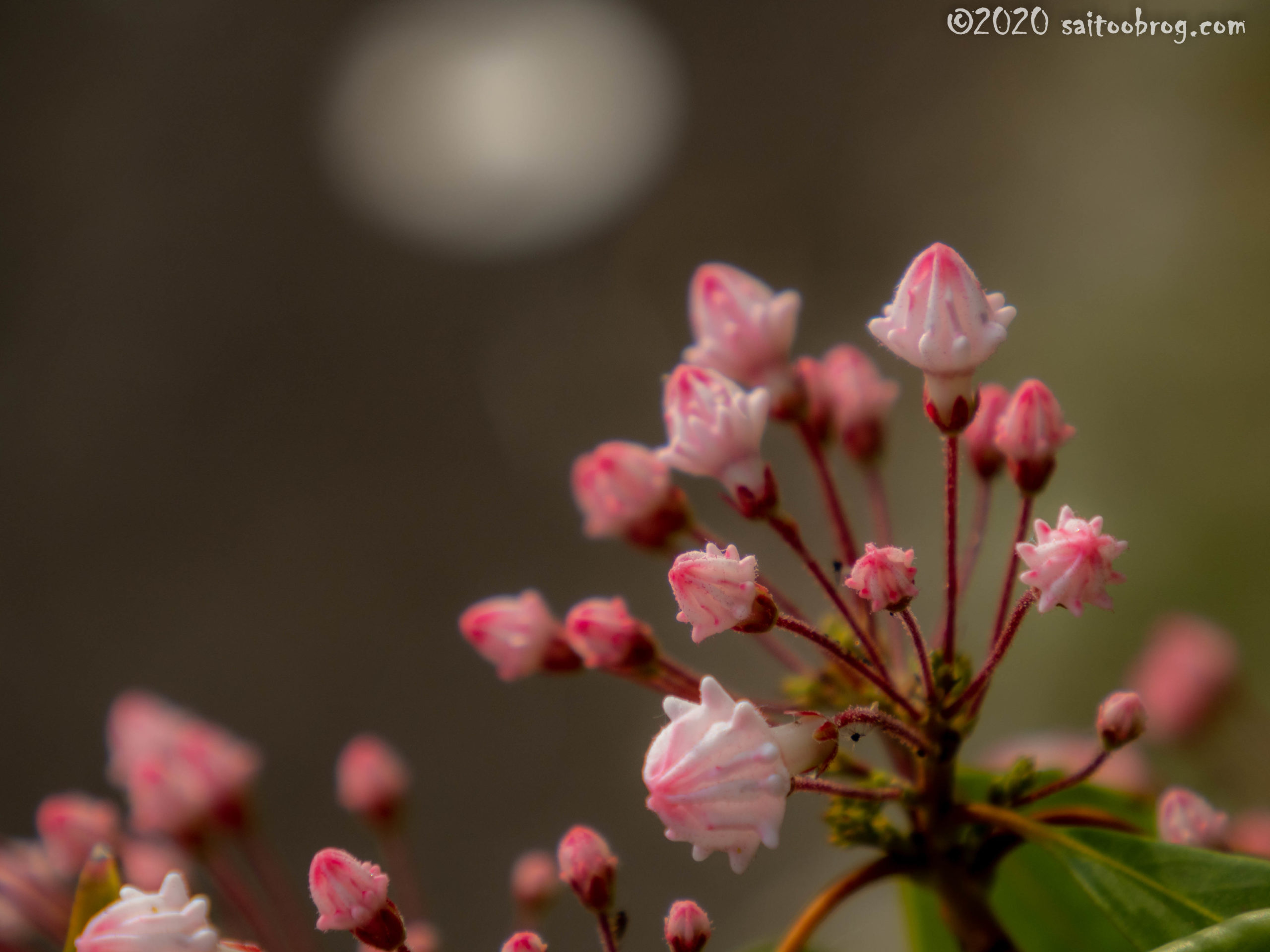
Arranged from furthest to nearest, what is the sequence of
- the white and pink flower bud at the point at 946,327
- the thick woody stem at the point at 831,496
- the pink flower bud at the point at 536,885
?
the pink flower bud at the point at 536,885, the thick woody stem at the point at 831,496, the white and pink flower bud at the point at 946,327

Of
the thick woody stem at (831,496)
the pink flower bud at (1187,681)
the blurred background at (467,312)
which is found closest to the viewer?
the thick woody stem at (831,496)

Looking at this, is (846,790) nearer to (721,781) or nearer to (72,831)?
(721,781)

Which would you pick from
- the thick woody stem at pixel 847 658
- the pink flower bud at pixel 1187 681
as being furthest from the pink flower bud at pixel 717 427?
the pink flower bud at pixel 1187 681

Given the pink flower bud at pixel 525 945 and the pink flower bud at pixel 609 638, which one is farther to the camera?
the pink flower bud at pixel 609 638

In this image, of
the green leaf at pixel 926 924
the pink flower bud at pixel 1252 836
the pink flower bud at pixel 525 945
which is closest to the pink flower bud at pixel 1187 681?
the pink flower bud at pixel 1252 836

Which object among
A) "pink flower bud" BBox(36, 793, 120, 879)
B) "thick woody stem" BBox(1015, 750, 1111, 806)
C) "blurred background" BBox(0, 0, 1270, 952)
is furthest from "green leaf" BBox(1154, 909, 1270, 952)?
"blurred background" BBox(0, 0, 1270, 952)

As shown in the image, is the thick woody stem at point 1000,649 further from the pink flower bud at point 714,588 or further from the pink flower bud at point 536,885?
the pink flower bud at point 536,885

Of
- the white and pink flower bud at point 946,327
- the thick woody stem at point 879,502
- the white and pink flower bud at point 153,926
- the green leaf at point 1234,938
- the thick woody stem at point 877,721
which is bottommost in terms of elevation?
the green leaf at point 1234,938

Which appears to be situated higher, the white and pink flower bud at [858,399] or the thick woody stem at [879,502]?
the white and pink flower bud at [858,399]
